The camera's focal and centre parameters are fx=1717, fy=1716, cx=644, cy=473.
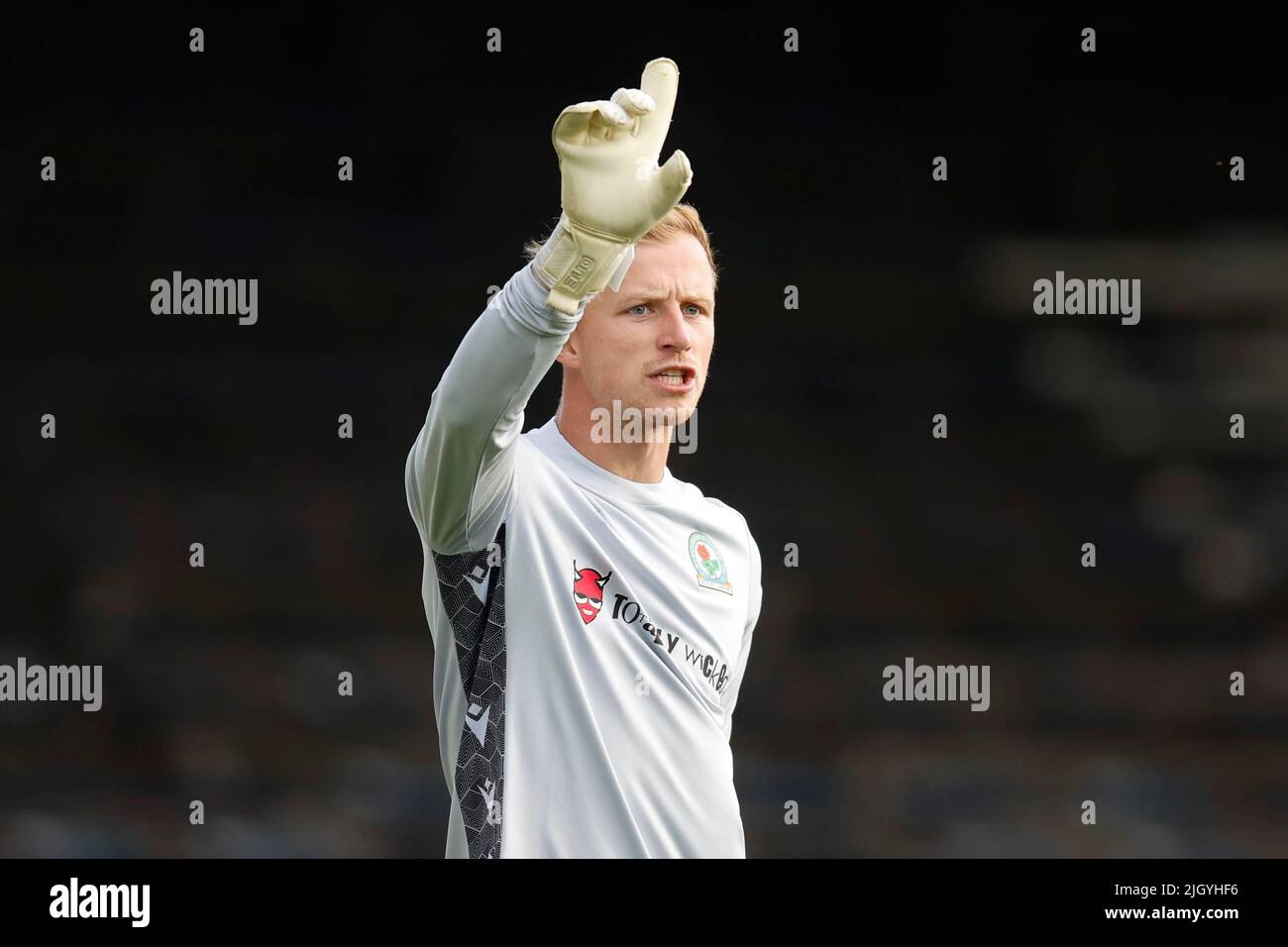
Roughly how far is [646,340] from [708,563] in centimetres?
38

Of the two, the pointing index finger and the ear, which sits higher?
the pointing index finger

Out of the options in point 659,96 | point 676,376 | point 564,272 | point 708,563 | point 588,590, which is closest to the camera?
point 564,272

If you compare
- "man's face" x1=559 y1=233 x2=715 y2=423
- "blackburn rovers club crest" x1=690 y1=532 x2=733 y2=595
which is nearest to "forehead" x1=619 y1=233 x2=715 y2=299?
"man's face" x1=559 y1=233 x2=715 y2=423

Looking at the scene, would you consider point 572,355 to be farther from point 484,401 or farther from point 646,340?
point 484,401

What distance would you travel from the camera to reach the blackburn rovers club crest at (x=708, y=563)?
267 centimetres

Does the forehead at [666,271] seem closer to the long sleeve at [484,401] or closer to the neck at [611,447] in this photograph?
the neck at [611,447]

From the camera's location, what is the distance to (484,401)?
225 cm

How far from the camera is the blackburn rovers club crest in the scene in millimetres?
2670

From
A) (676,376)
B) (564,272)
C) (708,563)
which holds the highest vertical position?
(564,272)

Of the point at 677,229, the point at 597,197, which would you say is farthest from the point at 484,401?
the point at 677,229

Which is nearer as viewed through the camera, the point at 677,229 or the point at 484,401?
the point at 484,401

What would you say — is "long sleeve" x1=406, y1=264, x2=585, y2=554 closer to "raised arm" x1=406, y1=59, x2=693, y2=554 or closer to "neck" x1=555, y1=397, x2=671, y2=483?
"raised arm" x1=406, y1=59, x2=693, y2=554

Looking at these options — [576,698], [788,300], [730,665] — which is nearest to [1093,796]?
[788,300]

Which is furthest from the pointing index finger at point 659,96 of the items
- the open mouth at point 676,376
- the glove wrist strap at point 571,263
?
the open mouth at point 676,376
